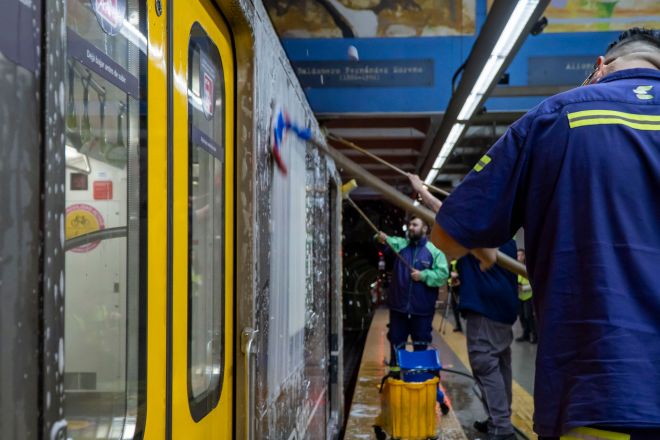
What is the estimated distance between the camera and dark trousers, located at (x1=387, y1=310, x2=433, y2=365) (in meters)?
7.47

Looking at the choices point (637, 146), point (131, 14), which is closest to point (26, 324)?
point (131, 14)

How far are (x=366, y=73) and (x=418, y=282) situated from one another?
7.90 ft

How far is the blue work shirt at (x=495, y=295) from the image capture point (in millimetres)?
5602

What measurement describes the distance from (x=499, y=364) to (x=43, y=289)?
547 cm

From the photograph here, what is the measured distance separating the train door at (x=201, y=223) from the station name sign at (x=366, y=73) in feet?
18.3

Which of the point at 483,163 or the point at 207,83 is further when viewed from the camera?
the point at 207,83

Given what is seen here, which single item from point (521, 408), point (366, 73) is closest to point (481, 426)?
point (521, 408)

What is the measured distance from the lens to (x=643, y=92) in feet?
5.28

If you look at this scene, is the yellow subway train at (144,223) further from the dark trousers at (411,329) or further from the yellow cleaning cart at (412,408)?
the dark trousers at (411,329)

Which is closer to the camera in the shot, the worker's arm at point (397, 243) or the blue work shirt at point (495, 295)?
the blue work shirt at point (495, 295)

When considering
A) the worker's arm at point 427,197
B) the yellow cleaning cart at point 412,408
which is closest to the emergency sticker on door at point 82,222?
the worker's arm at point 427,197

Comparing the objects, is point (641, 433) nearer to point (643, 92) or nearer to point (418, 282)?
point (643, 92)

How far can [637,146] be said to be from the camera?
1557mm

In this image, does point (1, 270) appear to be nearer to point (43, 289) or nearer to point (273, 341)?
point (43, 289)
